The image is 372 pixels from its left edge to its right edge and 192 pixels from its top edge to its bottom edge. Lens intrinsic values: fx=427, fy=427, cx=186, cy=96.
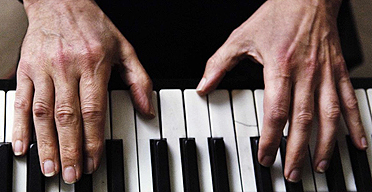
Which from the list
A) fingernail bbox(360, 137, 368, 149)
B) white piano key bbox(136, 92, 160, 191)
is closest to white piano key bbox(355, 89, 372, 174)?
fingernail bbox(360, 137, 368, 149)

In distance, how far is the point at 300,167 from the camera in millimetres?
854

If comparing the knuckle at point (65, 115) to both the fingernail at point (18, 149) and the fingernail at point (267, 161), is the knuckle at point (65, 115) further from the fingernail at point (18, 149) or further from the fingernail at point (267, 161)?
the fingernail at point (267, 161)

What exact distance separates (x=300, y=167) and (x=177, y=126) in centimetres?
26

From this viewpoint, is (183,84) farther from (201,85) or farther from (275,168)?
(275,168)

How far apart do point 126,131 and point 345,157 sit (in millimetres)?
473

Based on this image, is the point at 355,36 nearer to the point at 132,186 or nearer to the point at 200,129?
the point at 200,129

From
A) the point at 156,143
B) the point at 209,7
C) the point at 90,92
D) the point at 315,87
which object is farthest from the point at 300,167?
the point at 209,7

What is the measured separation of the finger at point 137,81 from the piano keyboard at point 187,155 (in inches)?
0.9

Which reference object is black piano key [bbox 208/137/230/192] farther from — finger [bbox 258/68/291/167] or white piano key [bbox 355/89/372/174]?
white piano key [bbox 355/89/372/174]

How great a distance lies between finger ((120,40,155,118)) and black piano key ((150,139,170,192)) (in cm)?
7

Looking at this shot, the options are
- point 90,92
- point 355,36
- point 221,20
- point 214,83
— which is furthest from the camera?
point 355,36

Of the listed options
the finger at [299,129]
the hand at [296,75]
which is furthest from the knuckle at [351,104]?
the finger at [299,129]

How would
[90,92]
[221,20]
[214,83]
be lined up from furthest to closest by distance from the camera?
[221,20] < [214,83] < [90,92]

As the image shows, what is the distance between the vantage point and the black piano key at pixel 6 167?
0.75 metres
